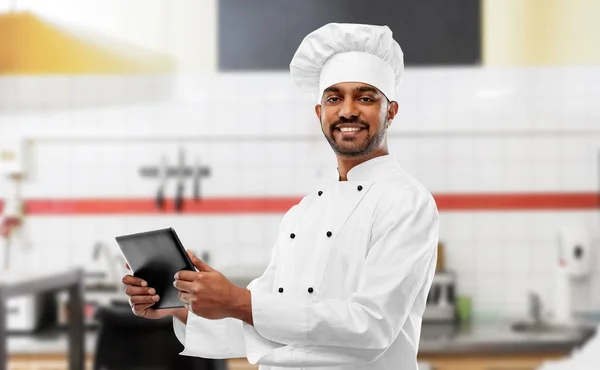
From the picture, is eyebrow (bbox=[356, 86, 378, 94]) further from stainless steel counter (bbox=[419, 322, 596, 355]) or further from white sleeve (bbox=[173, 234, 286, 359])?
stainless steel counter (bbox=[419, 322, 596, 355])

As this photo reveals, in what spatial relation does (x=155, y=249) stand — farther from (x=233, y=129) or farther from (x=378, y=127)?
(x=233, y=129)

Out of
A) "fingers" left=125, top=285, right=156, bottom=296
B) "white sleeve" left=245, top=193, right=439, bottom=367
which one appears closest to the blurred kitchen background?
"fingers" left=125, top=285, right=156, bottom=296

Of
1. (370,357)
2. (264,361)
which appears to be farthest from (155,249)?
(370,357)

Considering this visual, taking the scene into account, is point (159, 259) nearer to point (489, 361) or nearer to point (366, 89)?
point (366, 89)

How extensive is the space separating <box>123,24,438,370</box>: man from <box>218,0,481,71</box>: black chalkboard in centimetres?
226

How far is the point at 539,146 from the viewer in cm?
368

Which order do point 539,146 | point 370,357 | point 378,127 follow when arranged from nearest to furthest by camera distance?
point 370,357 → point 378,127 → point 539,146

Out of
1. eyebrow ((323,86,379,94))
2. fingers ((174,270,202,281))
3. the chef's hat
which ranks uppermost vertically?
the chef's hat

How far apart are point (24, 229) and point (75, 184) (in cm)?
36

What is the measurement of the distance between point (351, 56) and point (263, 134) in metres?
2.40

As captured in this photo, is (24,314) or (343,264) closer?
(343,264)

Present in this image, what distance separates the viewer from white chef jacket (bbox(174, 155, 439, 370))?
1187mm

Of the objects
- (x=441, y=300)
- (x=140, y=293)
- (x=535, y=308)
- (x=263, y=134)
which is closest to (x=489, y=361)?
(x=441, y=300)

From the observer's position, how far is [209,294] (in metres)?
1.15
